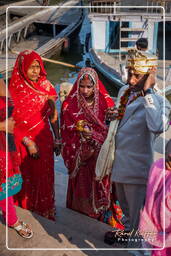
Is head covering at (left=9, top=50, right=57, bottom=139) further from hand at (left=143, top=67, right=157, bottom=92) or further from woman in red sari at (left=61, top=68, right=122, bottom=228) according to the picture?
hand at (left=143, top=67, right=157, bottom=92)

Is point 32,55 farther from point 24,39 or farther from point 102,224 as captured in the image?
point 24,39

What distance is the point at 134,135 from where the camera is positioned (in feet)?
8.52

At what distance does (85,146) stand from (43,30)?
52.0ft

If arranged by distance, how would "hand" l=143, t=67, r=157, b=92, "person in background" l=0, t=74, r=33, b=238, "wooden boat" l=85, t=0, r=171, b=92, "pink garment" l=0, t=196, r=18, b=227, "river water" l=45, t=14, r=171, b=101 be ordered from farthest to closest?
"river water" l=45, t=14, r=171, b=101 → "wooden boat" l=85, t=0, r=171, b=92 → "pink garment" l=0, t=196, r=18, b=227 → "person in background" l=0, t=74, r=33, b=238 → "hand" l=143, t=67, r=157, b=92

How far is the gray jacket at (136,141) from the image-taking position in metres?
2.34

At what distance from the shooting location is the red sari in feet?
10.6

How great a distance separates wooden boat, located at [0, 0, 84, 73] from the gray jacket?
38.4 ft

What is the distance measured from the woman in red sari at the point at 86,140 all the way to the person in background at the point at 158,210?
1.02 m

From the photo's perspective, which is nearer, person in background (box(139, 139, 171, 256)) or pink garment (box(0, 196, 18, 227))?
person in background (box(139, 139, 171, 256))

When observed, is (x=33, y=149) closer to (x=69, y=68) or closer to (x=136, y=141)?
(x=136, y=141)

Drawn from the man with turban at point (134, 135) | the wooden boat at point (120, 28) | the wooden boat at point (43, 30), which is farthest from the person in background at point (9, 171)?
the wooden boat at point (43, 30)

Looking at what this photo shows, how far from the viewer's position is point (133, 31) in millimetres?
12867

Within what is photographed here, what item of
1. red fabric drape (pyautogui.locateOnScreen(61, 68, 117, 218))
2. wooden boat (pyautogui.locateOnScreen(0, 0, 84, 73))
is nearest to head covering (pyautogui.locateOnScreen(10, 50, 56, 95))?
red fabric drape (pyautogui.locateOnScreen(61, 68, 117, 218))

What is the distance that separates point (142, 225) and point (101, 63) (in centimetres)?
1051
